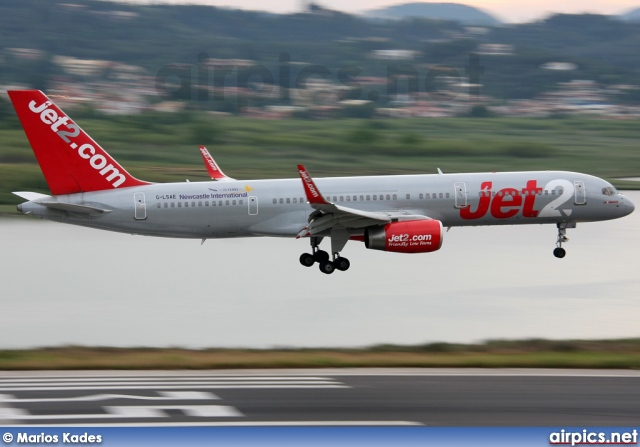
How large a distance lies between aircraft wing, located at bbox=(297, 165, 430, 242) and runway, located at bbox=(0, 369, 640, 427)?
11835 mm

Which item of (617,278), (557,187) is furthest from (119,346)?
(617,278)

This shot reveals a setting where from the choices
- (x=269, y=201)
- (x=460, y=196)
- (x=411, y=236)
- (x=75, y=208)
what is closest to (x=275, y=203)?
(x=269, y=201)

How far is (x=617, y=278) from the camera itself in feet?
170

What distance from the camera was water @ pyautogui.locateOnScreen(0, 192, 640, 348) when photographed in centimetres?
3950

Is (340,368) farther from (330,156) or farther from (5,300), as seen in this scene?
(330,156)

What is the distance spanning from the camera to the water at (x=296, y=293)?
3950 centimetres

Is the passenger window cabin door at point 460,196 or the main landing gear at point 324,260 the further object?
the main landing gear at point 324,260

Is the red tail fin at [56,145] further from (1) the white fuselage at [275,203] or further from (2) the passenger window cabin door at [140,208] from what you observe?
(2) the passenger window cabin door at [140,208]

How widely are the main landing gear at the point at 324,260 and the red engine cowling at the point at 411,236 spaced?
102 inches

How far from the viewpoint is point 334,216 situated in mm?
42438

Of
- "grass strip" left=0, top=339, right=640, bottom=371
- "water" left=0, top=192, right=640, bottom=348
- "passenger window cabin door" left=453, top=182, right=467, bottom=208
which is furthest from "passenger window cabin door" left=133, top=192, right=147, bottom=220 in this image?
"passenger window cabin door" left=453, top=182, right=467, bottom=208

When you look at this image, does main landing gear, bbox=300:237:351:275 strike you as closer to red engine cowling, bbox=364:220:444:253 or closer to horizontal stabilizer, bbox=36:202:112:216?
red engine cowling, bbox=364:220:444:253

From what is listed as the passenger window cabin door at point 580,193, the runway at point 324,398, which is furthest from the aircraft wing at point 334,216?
the runway at point 324,398

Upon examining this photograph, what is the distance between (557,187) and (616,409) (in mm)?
22238
